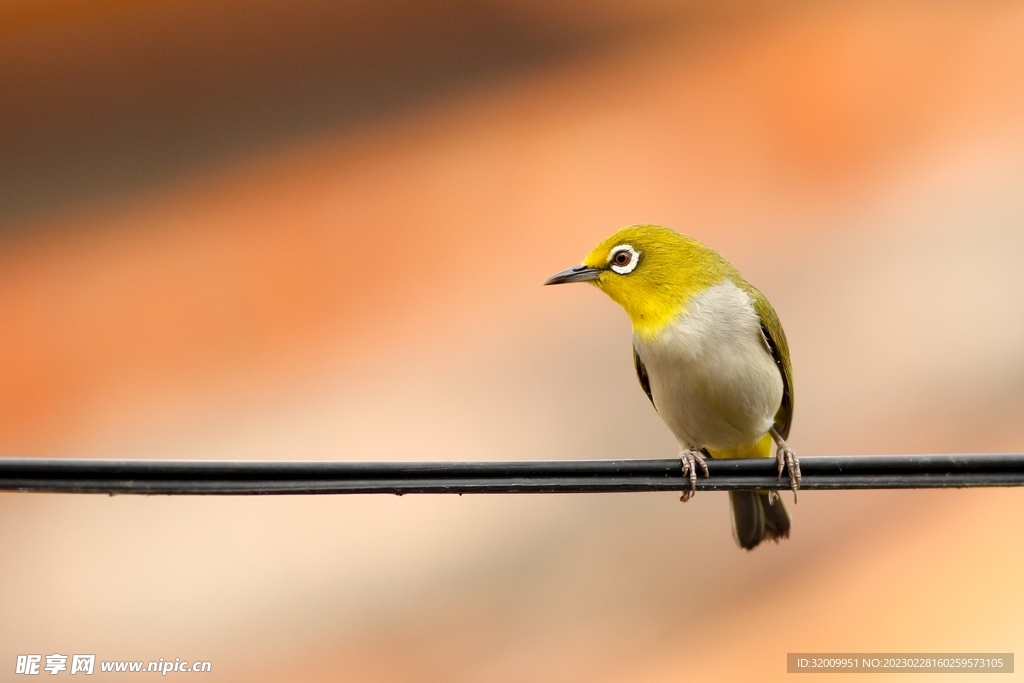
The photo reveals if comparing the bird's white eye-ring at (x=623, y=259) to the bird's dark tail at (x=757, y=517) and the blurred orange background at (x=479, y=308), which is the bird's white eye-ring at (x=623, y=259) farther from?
the blurred orange background at (x=479, y=308)

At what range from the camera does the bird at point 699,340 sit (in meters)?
5.36

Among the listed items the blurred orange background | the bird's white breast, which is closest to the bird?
the bird's white breast

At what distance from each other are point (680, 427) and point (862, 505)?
7826mm

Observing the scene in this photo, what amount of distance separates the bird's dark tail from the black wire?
2.49 meters

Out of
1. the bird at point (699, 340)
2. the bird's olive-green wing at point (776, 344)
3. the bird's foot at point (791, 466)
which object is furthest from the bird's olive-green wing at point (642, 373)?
the bird's foot at point (791, 466)

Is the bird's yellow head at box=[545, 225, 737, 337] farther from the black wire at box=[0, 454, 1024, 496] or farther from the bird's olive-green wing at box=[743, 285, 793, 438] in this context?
the black wire at box=[0, 454, 1024, 496]

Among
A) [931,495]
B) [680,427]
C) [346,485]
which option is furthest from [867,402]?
[346,485]

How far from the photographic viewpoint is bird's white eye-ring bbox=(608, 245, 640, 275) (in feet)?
19.0

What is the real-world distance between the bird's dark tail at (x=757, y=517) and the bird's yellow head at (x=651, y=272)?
1.56 metres

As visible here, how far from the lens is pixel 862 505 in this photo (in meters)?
12.3

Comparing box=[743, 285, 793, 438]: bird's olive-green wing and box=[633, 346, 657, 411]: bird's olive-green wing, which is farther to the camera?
box=[633, 346, 657, 411]: bird's olive-green wing

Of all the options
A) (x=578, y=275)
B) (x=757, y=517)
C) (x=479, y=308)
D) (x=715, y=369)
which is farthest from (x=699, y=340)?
(x=479, y=308)

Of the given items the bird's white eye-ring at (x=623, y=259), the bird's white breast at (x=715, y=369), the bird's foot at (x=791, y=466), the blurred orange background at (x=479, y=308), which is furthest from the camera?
the blurred orange background at (x=479, y=308)

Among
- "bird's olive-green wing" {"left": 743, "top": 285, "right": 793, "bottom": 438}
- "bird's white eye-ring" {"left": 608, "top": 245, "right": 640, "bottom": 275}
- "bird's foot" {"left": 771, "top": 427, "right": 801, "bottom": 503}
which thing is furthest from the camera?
"bird's white eye-ring" {"left": 608, "top": 245, "right": 640, "bottom": 275}
